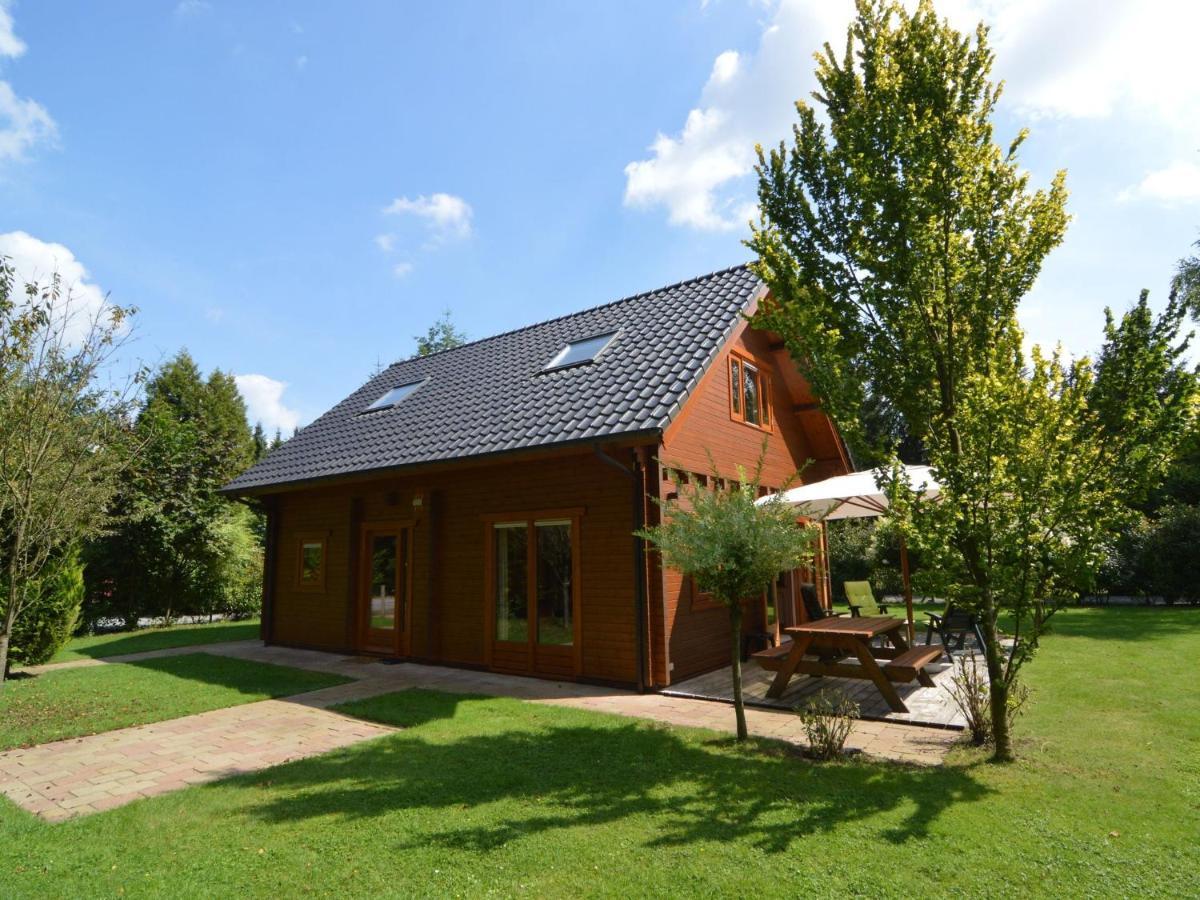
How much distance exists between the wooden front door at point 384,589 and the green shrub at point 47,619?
15.2 feet

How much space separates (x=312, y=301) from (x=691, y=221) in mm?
7929

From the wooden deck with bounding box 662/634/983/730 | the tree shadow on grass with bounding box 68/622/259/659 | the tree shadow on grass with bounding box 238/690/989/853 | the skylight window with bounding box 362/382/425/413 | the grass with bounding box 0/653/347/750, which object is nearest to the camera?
the tree shadow on grass with bounding box 238/690/989/853

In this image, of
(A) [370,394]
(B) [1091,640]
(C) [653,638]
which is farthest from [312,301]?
(B) [1091,640]

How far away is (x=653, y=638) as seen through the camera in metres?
8.23

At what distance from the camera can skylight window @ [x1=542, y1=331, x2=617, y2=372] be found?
37.4 feet

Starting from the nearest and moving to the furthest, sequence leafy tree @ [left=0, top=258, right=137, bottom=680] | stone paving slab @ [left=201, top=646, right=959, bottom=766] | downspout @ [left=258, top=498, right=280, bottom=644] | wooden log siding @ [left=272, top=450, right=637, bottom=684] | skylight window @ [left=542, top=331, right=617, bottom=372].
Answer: stone paving slab @ [left=201, top=646, right=959, bottom=766], leafy tree @ [left=0, top=258, right=137, bottom=680], wooden log siding @ [left=272, top=450, right=637, bottom=684], skylight window @ [left=542, top=331, right=617, bottom=372], downspout @ [left=258, top=498, right=280, bottom=644]

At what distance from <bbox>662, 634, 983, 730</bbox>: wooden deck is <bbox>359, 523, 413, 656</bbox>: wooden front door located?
527cm

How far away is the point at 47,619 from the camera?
1086cm

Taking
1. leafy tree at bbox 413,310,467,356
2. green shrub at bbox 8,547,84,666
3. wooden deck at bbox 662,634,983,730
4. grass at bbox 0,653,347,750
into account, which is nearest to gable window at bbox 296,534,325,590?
grass at bbox 0,653,347,750

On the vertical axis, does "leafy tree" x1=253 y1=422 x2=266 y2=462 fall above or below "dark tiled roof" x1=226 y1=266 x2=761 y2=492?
above

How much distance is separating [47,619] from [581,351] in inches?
409

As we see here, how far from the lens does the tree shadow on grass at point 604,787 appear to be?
4074mm

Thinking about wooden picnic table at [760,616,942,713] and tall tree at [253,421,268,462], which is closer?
wooden picnic table at [760,616,942,713]

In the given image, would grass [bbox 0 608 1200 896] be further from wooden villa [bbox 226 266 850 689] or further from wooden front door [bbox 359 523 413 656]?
wooden front door [bbox 359 523 413 656]
